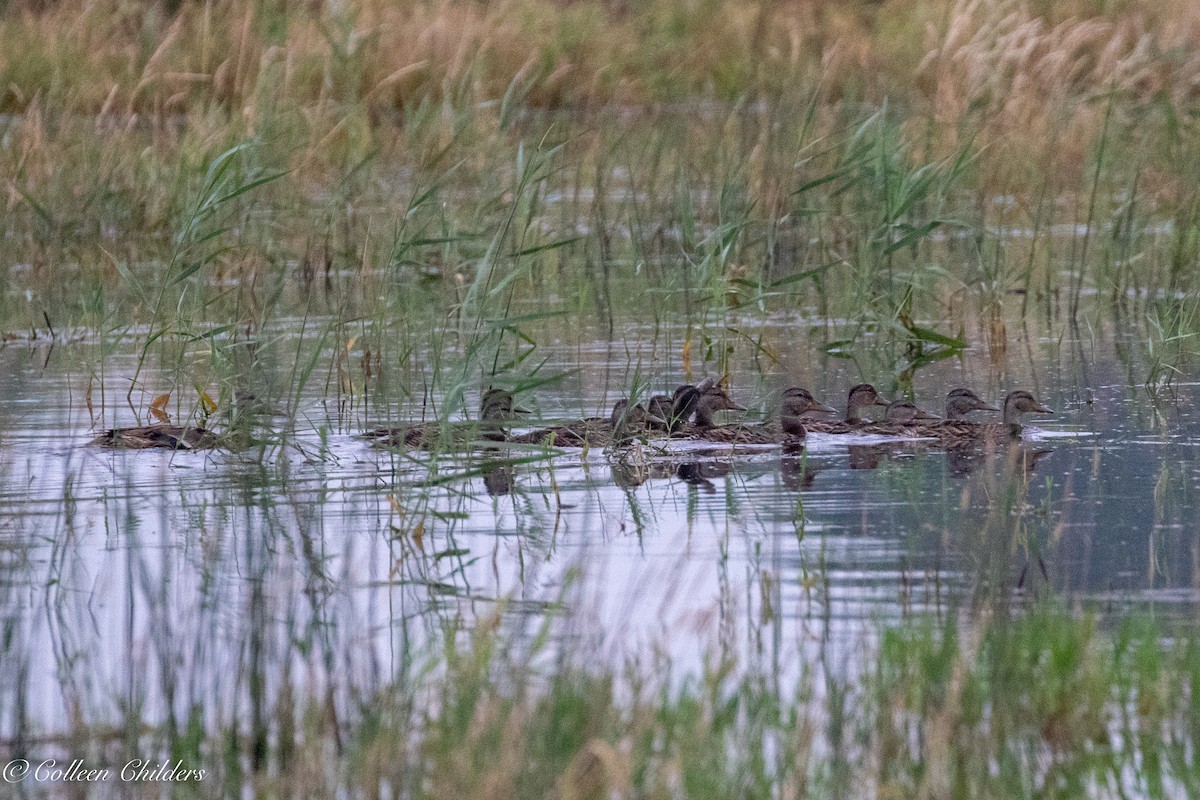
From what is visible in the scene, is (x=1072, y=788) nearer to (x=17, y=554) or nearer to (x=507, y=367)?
(x=17, y=554)

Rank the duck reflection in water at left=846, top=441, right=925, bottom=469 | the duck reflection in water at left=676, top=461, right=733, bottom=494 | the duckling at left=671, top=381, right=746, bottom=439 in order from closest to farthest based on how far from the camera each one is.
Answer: the duck reflection in water at left=676, top=461, right=733, bottom=494 < the duck reflection in water at left=846, top=441, right=925, bottom=469 < the duckling at left=671, top=381, right=746, bottom=439

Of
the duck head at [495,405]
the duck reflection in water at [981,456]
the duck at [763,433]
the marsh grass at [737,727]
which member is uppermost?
the duck head at [495,405]

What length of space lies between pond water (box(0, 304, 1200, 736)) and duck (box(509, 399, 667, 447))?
0.34 feet

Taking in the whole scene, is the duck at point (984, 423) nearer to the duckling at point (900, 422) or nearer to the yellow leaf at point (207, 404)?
the duckling at point (900, 422)

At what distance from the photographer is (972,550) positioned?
530cm

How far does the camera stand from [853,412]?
8.38m

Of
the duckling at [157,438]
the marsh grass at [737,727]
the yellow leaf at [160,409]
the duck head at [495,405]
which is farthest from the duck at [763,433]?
the marsh grass at [737,727]

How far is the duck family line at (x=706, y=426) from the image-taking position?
7531mm

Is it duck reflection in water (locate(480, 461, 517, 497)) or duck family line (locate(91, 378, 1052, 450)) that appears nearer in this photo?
duck reflection in water (locate(480, 461, 517, 497))

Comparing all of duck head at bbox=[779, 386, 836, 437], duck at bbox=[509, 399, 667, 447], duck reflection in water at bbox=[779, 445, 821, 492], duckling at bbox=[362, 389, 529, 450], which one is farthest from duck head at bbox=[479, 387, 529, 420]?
duck head at bbox=[779, 386, 836, 437]

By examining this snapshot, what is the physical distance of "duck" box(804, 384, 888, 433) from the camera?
26.8 feet

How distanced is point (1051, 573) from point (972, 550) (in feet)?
0.69

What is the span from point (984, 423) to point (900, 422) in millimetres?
324

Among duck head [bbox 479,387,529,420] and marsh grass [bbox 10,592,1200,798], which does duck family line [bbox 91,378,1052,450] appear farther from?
marsh grass [bbox 10,592,1200,798]
